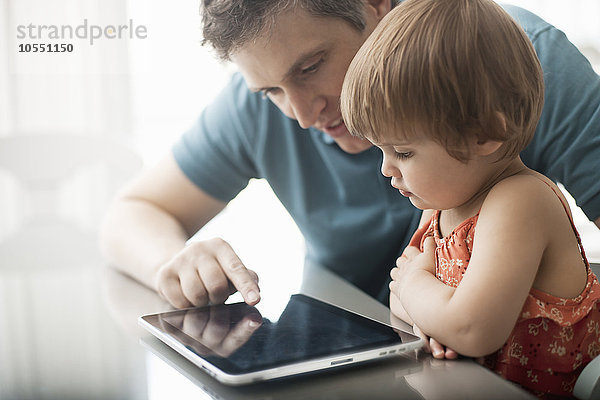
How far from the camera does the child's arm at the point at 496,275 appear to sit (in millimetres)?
648

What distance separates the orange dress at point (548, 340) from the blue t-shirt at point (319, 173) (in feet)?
1.44

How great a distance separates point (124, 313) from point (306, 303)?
0.94 feet

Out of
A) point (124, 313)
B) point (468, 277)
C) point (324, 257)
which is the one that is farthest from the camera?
point (324, 257)

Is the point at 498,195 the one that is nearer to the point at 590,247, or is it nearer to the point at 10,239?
the point at 590,247

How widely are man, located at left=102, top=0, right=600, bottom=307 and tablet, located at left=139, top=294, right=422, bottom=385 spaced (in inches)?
2.7

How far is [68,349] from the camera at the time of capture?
850 mm

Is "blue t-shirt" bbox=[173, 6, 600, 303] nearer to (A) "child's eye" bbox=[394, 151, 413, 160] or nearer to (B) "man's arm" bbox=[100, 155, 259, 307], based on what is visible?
(B) "man's arm" bbox=[100, 155, 259, 307]

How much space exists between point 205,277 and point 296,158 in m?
0.51

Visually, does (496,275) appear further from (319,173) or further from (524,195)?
(319,173)

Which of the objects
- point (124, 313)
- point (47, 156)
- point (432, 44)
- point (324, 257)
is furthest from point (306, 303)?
point (47, 156)

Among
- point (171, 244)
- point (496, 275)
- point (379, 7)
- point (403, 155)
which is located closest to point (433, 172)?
point (403, 155)

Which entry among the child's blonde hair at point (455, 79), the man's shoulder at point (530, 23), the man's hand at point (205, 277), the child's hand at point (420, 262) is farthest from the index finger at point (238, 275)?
the man's shoulder at point (530, 23)

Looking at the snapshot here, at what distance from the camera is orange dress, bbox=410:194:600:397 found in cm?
70

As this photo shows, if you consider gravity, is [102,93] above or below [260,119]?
above
